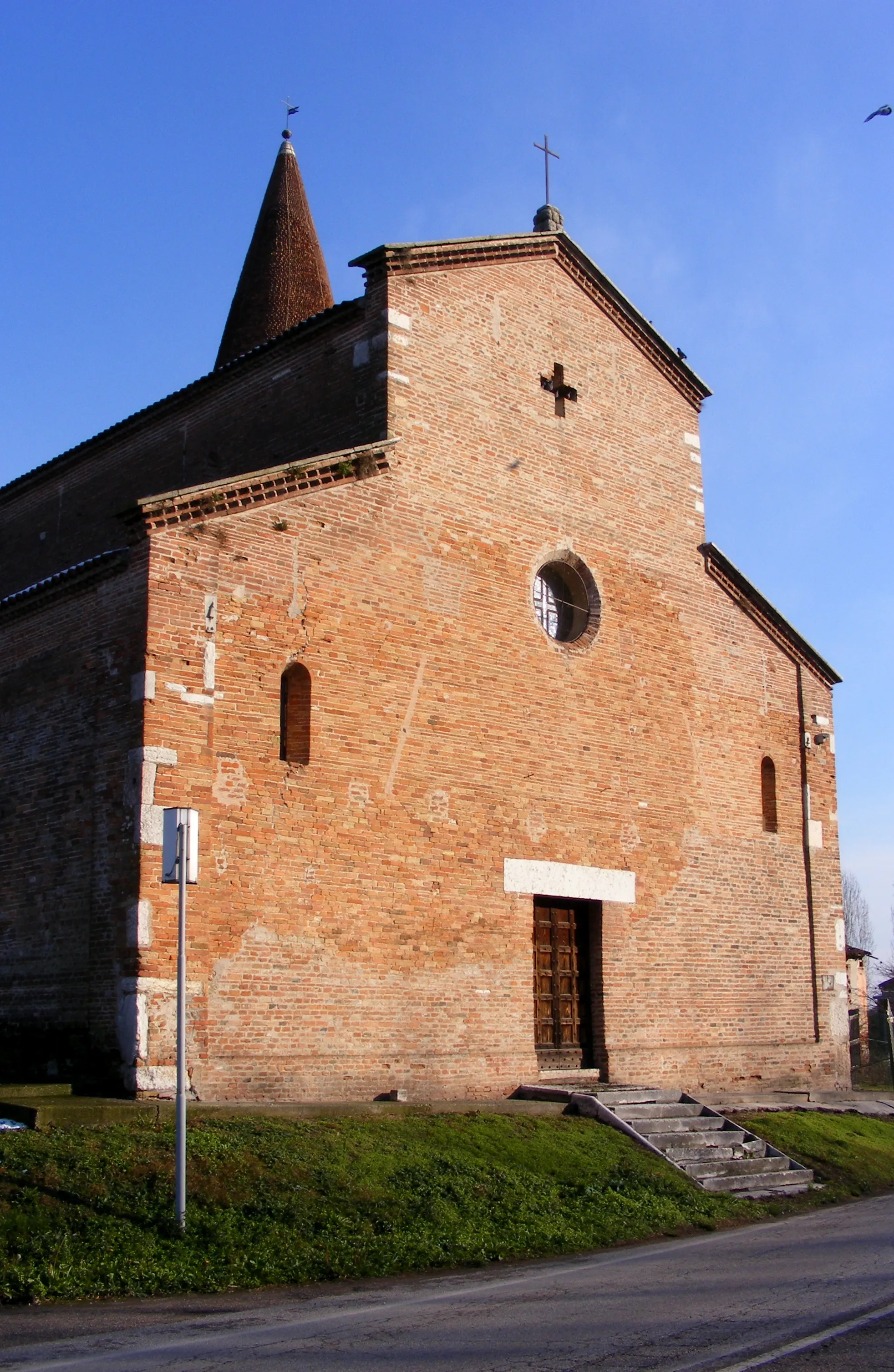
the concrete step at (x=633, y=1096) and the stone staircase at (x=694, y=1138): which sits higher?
the concrete step at (x=633, y=1096)

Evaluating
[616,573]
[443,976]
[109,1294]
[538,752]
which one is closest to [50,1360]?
[109,1294]

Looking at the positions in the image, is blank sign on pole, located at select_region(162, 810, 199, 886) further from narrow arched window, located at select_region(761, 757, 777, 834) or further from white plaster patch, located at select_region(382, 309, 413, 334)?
narrow arched window, located at select_region(761, 757, 777, 834)

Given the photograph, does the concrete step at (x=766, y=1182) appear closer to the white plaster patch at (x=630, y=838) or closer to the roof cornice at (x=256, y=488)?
the white plaster patch at (x=630, y=838)

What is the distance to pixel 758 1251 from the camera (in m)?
9.91

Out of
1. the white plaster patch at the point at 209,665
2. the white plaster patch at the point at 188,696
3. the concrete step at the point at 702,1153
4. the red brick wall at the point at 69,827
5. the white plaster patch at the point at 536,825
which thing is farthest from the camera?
the white plaster patch at the point at 536,825

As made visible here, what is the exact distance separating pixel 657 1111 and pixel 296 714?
6246 mm

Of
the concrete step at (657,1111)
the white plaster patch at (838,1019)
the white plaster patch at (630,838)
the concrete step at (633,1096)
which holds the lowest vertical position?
the concrete step at (657,1111)

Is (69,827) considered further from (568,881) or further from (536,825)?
(568,881)

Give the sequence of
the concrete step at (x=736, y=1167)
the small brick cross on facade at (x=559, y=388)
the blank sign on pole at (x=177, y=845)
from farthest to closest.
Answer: the small brick cross on facade at (x=559, y=388), the concrete step at (x=736, y=1167), the blank sign on pole at (x=177, y=845)

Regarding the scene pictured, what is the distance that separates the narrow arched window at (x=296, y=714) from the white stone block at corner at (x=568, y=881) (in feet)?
10.4

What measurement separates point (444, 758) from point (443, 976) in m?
2.44

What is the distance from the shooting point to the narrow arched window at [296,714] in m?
13.6

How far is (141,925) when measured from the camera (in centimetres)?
1184

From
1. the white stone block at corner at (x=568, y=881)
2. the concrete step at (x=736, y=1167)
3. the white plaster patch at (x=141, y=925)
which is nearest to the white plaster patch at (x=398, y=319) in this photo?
the white stone block at corner at (x=568, y=881)
